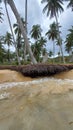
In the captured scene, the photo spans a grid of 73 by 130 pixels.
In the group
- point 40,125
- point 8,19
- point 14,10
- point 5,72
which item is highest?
point 8,19

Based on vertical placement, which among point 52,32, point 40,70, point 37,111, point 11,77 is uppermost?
point 52,32

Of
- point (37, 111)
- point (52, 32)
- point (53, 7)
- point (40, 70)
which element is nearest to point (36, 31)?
point (52, 32)

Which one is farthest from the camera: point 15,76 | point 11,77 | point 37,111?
point 15,76

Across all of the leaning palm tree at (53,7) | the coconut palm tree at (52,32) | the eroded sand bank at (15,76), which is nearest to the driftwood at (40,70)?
the eroded sand bank at (15,76)

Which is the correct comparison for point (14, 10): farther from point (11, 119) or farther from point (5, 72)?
point (11, 119)

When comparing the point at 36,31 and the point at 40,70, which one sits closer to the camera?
the point at 40,70

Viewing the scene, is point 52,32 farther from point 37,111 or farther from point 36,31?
point 37,111

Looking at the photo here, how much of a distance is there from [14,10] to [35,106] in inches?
456

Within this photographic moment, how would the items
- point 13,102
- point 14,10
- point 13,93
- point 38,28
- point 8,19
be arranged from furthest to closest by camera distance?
point 38,28
point 8,19
point 14,10
point 13,93
point 13,102

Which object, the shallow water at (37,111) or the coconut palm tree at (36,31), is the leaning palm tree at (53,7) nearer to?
the coconut palm tree at (36,31)

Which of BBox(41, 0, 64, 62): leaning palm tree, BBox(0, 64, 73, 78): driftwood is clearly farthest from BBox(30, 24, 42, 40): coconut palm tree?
BBox(0, 64, 73, 78): driftwood

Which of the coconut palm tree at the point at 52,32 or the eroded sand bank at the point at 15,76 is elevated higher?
the coconut palm tree at the point at 52,32

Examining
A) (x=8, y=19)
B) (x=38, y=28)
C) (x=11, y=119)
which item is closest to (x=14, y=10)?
(x=8, y=19)

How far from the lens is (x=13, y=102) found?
17.9 ft
